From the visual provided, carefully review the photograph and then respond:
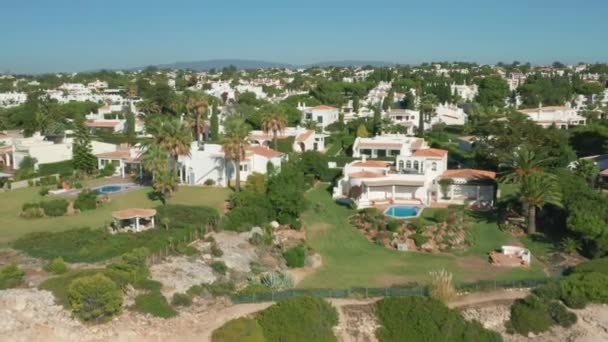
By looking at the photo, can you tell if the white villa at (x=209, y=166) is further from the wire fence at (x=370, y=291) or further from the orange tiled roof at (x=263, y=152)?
the wire fence at (x=370, y=291)

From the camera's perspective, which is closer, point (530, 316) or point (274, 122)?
point (530, 316)

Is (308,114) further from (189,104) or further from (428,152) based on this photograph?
(428,152)

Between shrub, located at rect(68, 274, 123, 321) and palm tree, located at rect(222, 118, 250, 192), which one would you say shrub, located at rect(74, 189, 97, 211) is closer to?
palm tree, located at rect(222, 118, 250, 192)

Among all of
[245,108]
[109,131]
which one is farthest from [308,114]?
[109,131]

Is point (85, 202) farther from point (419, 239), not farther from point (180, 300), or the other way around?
point (419, 239)

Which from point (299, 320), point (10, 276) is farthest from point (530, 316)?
point (10, 276)

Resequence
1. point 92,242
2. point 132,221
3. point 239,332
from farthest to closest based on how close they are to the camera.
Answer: point 132,221 → point 92,242 → point 239,332

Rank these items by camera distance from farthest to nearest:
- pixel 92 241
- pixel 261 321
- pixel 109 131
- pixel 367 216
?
pixel 109 131 < pixel 367 216 < pixel 92 241 < pixel 261 321
